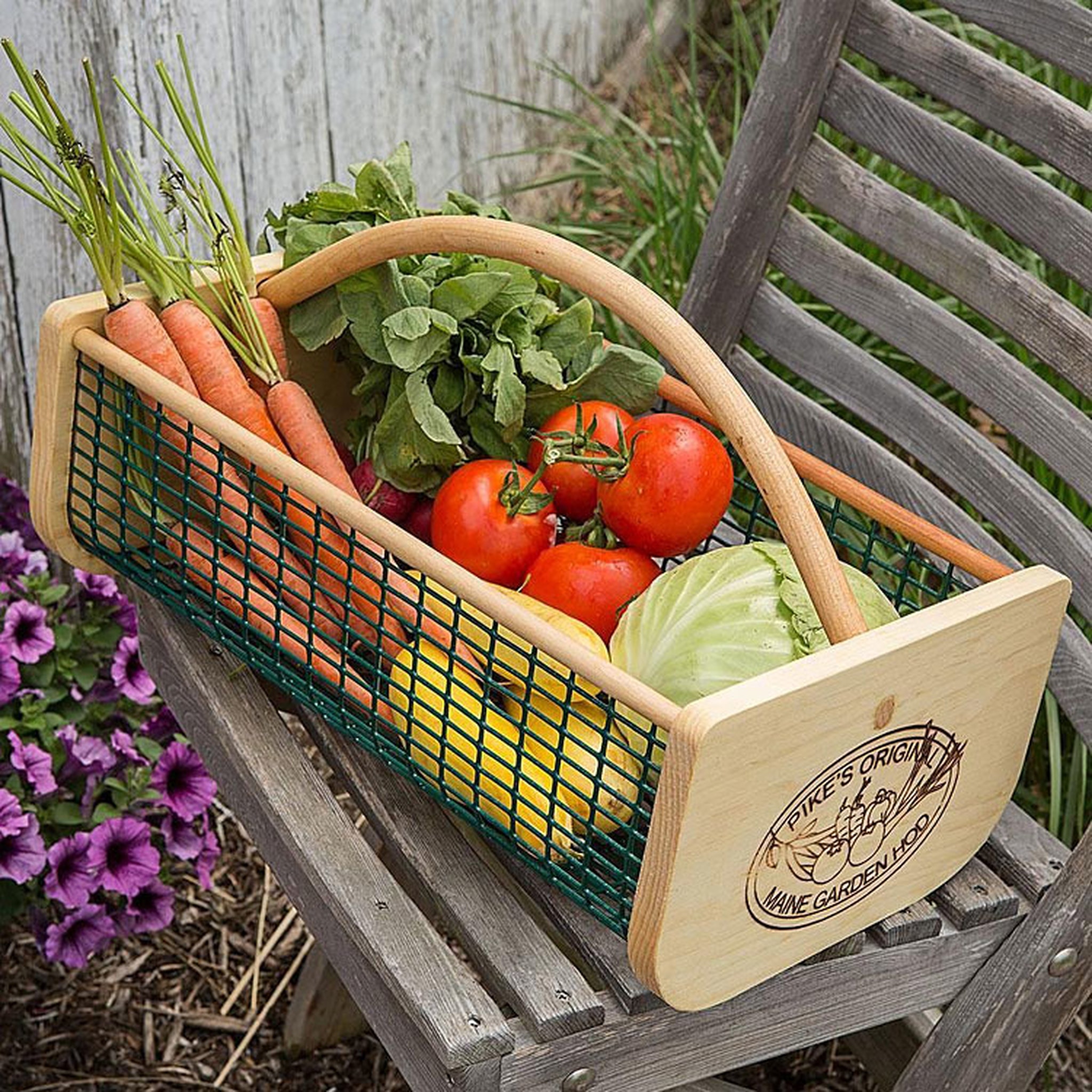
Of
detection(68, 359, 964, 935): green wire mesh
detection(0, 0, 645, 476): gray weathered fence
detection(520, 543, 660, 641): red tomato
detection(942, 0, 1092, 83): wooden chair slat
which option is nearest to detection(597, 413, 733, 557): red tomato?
detection(520, 543, 660, 641): red tomato

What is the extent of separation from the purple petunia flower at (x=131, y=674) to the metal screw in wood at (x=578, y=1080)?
30.0 inches

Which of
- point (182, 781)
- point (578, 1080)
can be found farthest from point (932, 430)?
point (182, 781)

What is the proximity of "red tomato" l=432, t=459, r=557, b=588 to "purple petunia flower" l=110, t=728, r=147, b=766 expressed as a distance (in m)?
0.59

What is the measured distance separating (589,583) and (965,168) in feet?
1.88

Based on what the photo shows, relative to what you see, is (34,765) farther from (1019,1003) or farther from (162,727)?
(1019,1003)

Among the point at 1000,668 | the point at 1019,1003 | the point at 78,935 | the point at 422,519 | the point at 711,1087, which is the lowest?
the point at 78,935

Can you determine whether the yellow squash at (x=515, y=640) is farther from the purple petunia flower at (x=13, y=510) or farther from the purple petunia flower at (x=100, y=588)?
the purple petunia flower at (x=13, y=510)

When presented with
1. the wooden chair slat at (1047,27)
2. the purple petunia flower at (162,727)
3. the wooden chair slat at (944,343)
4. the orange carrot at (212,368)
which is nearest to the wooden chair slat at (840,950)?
the wooden chair slat at (944,343)

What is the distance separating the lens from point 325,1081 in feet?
5.80

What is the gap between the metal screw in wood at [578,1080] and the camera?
1.04 metres

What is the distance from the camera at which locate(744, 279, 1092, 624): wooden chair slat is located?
1.33 m

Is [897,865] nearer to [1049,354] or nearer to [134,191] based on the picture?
[1049,354]

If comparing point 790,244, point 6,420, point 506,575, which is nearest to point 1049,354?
point 790,244

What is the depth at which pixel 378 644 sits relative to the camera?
1112mm
